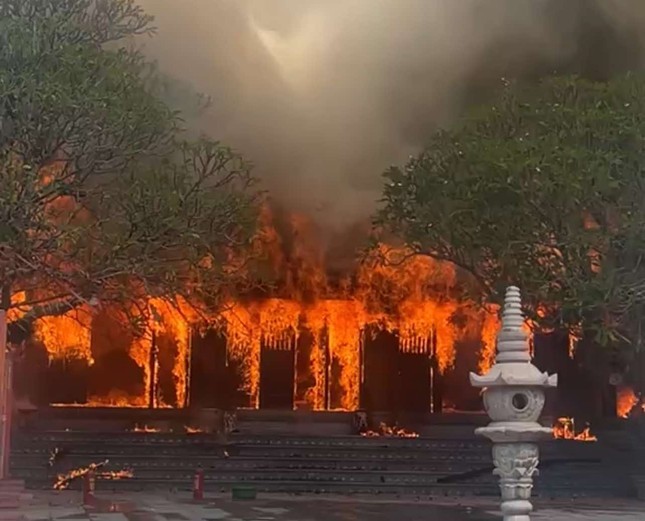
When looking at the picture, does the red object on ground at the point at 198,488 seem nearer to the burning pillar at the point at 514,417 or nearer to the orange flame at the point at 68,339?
the burning pillar at the point at 514,417

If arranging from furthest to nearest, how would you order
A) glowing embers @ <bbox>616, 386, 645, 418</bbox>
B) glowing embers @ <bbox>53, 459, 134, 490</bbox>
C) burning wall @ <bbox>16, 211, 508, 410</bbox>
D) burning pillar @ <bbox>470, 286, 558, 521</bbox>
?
burning wall @ <bbox>16, 211, 508, 410</bbox> → glowing embers @ <bbox>616, 386, 645, 418</bbox> → glowing embers @ <bbox>53, 459, 134, 490</bbox> → burning pillar @ <bbox>470, 286, 558, 521</bbox>

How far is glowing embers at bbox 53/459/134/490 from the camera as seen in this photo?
18.4m

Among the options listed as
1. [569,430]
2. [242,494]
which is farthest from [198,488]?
[569,430]

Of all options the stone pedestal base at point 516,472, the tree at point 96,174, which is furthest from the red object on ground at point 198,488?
the stone pedestal base at point 516,472

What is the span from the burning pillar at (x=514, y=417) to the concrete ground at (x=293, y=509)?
5.79 metres

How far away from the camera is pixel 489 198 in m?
14.6

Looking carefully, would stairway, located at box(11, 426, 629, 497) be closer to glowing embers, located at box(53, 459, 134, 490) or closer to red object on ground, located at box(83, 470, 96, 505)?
glowing embers, located at box(53, 459, 134, 490)

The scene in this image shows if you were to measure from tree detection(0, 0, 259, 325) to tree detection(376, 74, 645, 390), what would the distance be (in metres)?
3.18

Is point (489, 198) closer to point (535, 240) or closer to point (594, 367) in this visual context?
point (535, 240)

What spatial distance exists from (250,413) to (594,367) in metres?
9.27

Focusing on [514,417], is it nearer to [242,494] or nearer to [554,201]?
[554,201]

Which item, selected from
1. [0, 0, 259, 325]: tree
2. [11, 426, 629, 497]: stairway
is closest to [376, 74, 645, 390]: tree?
[0, 0, 259, 325]: tree

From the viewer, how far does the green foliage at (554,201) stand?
45.3ft

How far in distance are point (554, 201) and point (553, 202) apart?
0.03 m
